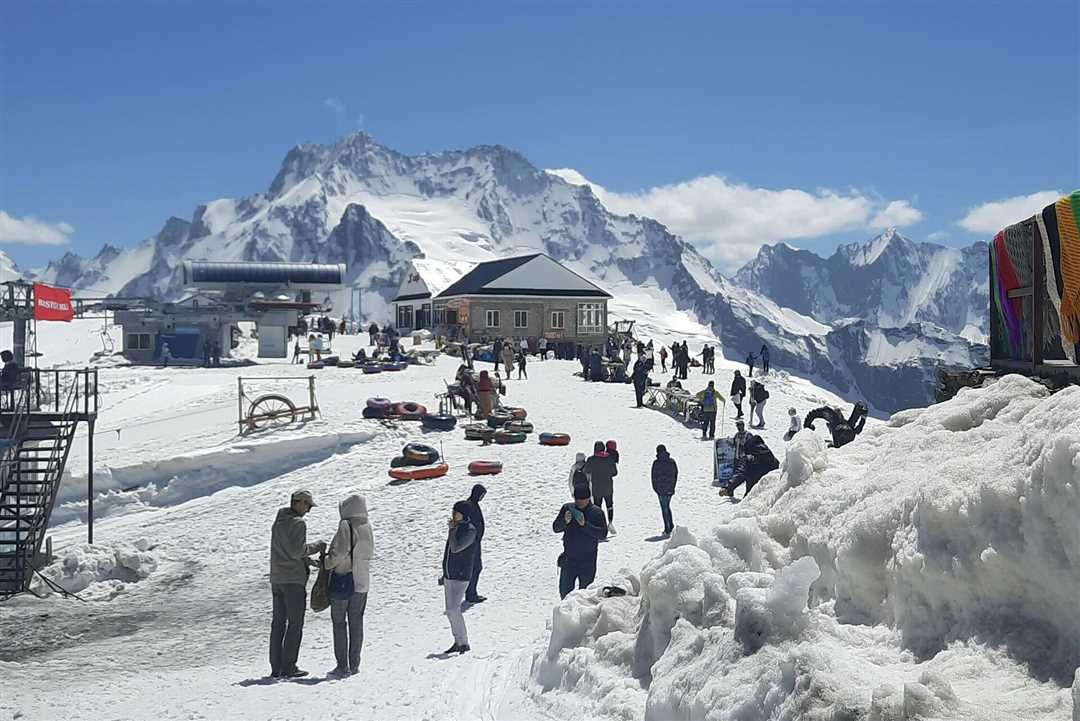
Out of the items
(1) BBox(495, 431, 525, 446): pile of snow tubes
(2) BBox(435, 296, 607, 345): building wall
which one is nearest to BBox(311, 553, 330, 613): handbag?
(1) BBox(495, 431, 525, 446): pile of snow tubes

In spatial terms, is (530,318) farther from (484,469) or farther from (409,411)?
(484,469)

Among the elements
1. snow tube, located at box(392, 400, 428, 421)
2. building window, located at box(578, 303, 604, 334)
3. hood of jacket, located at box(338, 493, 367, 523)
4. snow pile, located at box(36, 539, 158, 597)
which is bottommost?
snow pile, located at box(36, 539, 158, 597)

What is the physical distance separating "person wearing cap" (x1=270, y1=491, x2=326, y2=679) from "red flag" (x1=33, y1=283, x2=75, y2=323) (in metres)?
25.8

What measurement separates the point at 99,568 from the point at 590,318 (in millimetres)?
42866

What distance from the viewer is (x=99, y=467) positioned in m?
19.7

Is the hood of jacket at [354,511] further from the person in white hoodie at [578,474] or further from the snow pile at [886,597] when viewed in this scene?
the person in white hoodie at [578,474]

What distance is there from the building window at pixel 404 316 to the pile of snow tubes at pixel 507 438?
49.8 meters

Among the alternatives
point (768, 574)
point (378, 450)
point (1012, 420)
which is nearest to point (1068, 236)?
point (1012, 420)

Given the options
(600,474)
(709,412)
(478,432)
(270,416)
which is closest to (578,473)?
(600,474)

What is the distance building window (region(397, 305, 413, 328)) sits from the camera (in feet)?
235

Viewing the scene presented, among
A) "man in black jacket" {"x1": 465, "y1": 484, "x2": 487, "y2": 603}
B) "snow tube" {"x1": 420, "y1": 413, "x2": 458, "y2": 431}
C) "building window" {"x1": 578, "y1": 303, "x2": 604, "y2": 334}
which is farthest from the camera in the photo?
"building window" {"x1": 578, "y1": 303, "x2": 604, "y2": 334}

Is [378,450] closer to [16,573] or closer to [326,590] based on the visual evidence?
[16,573]

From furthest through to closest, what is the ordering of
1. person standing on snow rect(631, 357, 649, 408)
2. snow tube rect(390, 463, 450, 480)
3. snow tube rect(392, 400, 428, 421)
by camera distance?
person standing on snow rect(631, 357, 649, 408)
snow tube rect(392, 400, 428, 421)
snow tube rect(390, 463, 450, 480)

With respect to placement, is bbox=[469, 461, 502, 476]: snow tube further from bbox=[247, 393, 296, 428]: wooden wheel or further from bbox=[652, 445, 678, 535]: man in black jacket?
bbox=[247, 393, 296, 428]: wooden wheel
